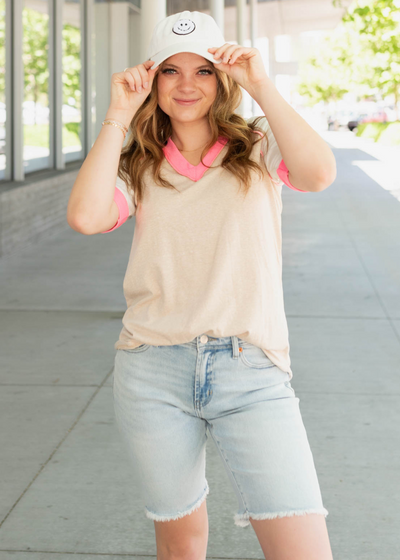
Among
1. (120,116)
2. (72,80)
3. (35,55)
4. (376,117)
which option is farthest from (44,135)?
(376,117)

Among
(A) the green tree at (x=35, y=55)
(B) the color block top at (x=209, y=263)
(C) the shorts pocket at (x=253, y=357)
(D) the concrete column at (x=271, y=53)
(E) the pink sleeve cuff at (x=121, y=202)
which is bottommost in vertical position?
(C) the shorts pocket at (x=253, y=357)

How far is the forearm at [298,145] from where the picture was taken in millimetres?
1970

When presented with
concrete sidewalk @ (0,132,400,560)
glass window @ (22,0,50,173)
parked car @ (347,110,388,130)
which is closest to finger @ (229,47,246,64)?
concrete sidewalk @ (0,132,400,560)

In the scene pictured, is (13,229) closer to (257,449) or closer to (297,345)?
(297,345)

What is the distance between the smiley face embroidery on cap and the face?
66 millimetres

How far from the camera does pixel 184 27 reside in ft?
6.85

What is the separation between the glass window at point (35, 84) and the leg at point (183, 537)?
990 centimetres

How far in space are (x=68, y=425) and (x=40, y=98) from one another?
363 inches

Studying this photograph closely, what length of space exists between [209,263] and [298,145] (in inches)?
15.4

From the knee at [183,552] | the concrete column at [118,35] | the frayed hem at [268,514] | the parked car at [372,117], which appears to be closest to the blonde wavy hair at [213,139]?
the frayed hem at [268,514]

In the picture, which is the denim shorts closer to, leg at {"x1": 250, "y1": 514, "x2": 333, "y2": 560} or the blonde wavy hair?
leg at {"x1": 250, "y1": 514, "x2": 333, "y2": 560}

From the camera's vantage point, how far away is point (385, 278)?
8188 millimetres

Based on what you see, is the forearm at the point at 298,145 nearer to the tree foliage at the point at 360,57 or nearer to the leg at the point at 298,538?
the leg at the point at 298,538

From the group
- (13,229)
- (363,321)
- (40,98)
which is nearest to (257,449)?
(363,321)
